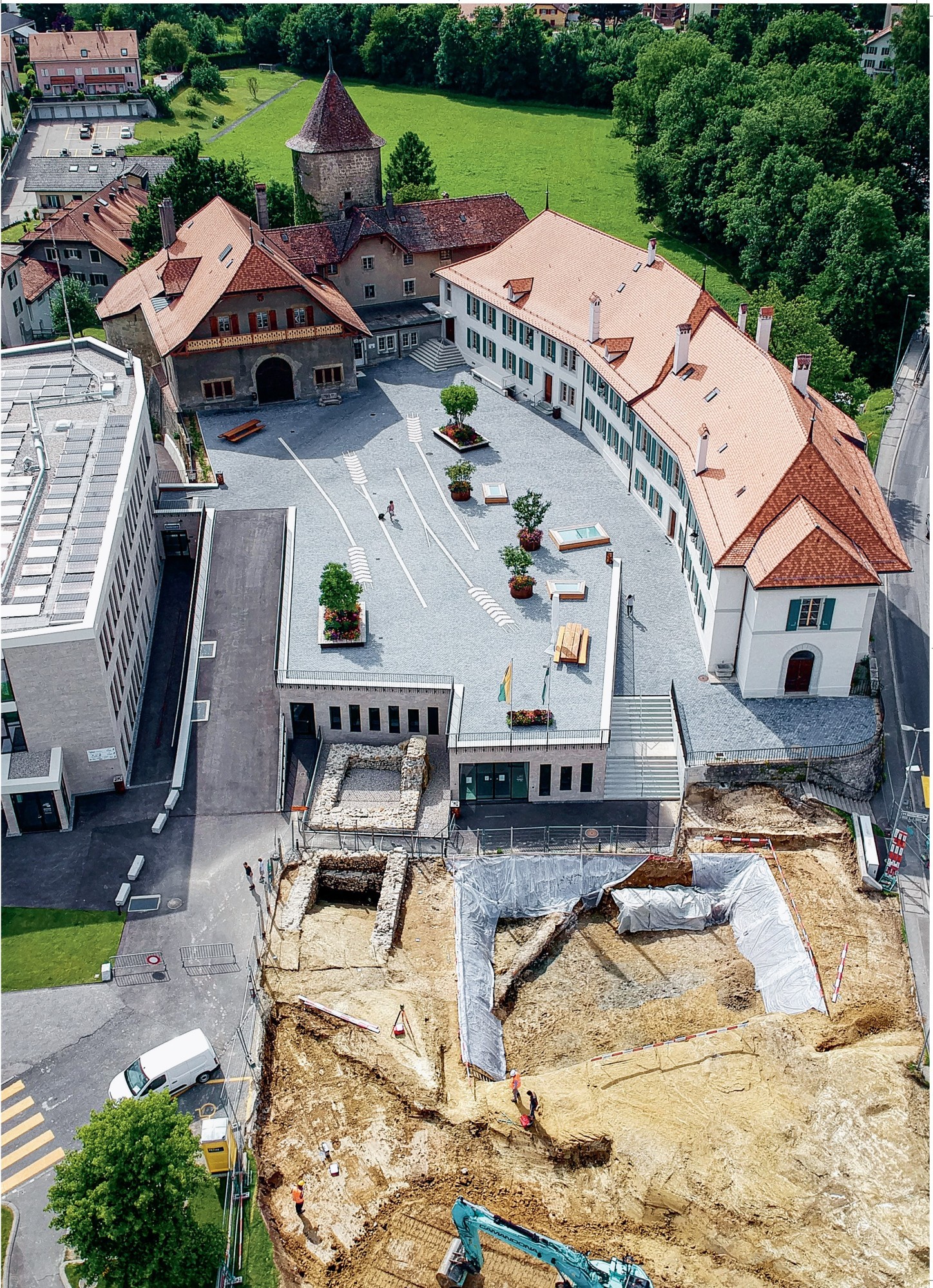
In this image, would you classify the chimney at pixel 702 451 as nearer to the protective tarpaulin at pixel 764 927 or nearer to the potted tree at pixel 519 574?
the potted tree at pixel 519 574

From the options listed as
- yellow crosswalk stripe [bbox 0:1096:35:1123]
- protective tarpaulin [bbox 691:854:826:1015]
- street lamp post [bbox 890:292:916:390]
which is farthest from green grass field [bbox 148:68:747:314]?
yellow crosswalk stripe [bbox 0:1096:35:1123]

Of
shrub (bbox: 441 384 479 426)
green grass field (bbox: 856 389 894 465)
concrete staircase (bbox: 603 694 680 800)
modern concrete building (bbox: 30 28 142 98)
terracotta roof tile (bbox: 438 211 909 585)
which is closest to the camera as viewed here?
concrete staircase (bbox: 603 694 680 800)

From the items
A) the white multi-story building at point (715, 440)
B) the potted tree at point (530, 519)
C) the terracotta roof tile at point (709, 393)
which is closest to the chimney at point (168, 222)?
the terracotta roof tile at point (709, 393)

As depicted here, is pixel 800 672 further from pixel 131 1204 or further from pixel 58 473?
pixel 58 473

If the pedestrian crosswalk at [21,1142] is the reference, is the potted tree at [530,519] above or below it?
above

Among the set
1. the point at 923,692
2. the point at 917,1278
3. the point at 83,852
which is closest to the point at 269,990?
the point at 83,852

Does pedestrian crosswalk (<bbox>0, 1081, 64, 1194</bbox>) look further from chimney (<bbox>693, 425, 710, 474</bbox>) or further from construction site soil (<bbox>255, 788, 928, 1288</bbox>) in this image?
chimney (<bbox>693, 425, 710, 474</bbox>)
